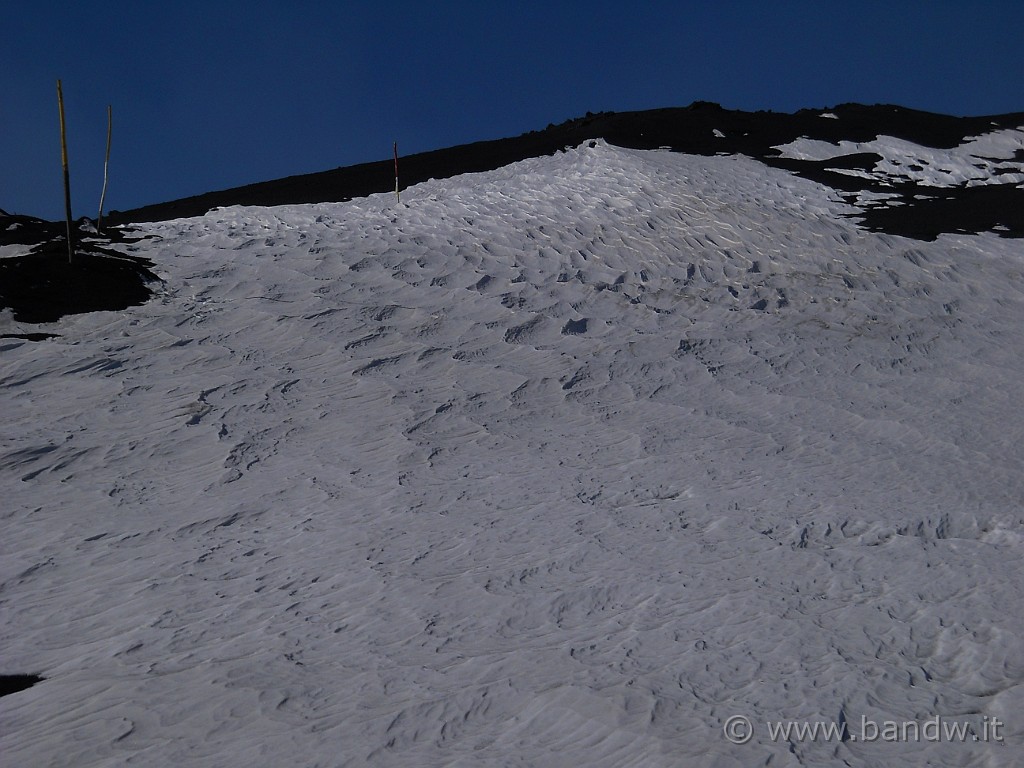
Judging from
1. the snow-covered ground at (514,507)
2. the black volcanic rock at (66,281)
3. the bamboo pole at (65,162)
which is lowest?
the snow-covered ground at (514,507)

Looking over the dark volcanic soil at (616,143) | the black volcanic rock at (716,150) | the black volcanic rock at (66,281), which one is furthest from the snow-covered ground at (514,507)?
the black volcanic rock at (716,150)

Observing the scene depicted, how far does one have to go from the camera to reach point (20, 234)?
8.13m

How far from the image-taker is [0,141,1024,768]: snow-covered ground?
9.18ft

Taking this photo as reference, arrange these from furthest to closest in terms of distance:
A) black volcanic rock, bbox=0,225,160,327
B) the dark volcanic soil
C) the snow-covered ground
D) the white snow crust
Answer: the white snow crust → the dark volcanic soil → black volcanic rock, bbox=0,225,160,327 → the snow-covered ground

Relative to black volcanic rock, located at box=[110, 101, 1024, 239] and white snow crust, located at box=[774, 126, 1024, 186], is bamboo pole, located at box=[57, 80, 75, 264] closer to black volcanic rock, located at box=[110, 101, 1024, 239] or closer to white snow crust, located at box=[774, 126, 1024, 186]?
black volcanic rock, located at box=[110, 101, 1024, 239]

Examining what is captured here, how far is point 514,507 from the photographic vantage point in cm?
429

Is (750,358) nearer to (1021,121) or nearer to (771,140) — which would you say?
(771,140)

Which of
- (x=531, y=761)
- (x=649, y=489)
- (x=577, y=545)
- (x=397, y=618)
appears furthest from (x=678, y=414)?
(x=531, y=761)

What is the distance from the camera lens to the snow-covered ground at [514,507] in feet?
9.18

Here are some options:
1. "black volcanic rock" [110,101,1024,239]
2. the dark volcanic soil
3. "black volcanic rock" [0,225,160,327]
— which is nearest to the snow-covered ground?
"black volcanic rock" [0,225,160,327]

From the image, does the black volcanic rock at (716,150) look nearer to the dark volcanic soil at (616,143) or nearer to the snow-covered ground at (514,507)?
the dark volcanic soil at (616,143)

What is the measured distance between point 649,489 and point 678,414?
3.53 feet

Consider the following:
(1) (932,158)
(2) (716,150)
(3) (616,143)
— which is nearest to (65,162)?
(3) (616,143)

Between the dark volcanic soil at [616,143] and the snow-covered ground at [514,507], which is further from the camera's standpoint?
the dark volcanic soil at [616,143]
